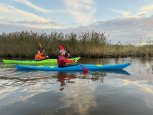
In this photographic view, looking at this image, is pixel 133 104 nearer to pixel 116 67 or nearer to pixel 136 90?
pixel 136 90

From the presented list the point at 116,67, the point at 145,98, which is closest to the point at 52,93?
the point at 145,98

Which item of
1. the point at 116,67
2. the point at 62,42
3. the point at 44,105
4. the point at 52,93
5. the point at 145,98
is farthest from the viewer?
the point at 62,42

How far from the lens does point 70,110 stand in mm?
2439

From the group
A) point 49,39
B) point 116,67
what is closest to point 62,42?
point 49,39

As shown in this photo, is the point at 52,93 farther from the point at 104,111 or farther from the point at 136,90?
the point at 136,90

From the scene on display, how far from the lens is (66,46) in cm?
1359

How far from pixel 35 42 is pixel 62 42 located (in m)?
3.02

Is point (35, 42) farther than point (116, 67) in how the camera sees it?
Yes

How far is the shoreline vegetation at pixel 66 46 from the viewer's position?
43.5ft

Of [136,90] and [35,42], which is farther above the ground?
[35,42]

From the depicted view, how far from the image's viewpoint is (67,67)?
23.0ft

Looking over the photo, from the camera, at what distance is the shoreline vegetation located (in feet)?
43.5

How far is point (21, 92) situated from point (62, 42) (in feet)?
35.0

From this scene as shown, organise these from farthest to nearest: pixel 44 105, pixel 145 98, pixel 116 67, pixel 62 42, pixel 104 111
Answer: pixel 62 42 → pixel 116 67 → pixel 145 98 → pixel 44 105 → pixel 104 111
